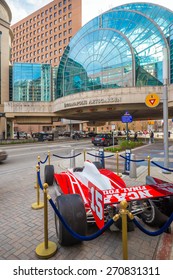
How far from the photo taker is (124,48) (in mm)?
26734

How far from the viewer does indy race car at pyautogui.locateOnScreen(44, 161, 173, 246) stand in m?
2.69

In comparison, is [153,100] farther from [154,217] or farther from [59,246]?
[59,246]

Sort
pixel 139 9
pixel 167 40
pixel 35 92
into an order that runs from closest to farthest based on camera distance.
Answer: pixel 167 40
pixel 139 9
pixel 35 92

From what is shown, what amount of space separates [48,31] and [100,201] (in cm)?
8406

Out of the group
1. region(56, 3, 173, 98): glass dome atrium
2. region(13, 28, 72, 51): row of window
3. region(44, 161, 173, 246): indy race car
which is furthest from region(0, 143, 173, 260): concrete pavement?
region(13, 28, 72, 51): row of window

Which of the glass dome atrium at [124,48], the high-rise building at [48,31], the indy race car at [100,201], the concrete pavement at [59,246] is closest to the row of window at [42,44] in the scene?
the high-rise building at [48,31]

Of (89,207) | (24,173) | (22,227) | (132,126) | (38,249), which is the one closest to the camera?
(38,249)

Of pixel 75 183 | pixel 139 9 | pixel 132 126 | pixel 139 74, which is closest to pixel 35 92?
pixel 139 74

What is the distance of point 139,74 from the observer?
2578cm

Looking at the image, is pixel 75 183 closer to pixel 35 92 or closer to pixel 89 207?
pixel 89 207

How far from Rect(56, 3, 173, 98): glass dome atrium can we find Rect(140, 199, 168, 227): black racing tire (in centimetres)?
2487

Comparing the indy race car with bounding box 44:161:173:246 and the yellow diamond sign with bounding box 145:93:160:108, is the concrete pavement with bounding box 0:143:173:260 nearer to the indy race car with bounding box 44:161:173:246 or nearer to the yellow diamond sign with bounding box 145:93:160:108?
the indy race car with bounding box 44:161:173:246

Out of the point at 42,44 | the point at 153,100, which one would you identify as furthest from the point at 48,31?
the point at 153,100
